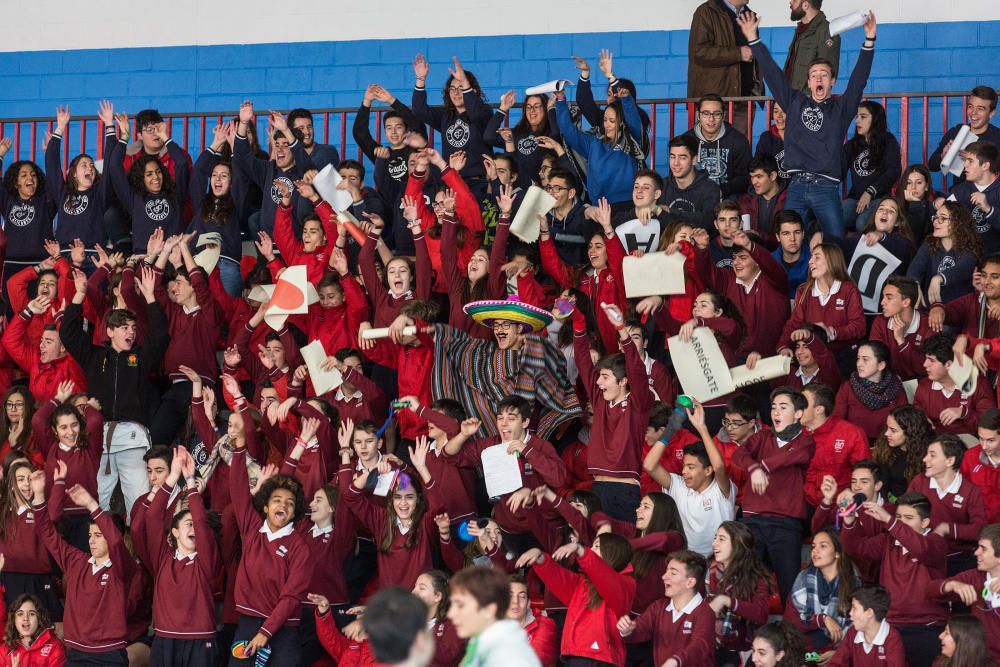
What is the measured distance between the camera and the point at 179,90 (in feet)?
→ 49.0

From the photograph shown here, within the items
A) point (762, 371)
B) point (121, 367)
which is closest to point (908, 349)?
point (762, 371)

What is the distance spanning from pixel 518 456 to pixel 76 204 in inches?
192

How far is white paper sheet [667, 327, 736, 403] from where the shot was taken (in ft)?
31.7

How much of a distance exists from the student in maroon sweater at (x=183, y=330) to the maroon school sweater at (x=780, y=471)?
4162 mm

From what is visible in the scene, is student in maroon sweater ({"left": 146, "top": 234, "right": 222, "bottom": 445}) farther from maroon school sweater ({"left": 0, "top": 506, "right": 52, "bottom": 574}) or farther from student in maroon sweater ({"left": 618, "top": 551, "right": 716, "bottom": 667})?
student in maroon sweater ({"left": 618, "top": 551, "right": 716, "bottom": 667})

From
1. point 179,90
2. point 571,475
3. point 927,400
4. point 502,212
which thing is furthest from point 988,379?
point 179,90

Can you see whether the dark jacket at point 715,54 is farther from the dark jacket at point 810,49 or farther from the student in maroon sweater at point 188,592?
the student in maroon sweater at point 188,592

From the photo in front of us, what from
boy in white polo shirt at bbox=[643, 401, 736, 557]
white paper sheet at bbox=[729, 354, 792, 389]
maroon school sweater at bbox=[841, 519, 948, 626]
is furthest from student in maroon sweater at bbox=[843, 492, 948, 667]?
white paper sheet at bbox=[729, 354, 792, 389]

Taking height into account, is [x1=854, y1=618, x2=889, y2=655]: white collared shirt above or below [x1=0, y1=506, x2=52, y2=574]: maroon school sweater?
below

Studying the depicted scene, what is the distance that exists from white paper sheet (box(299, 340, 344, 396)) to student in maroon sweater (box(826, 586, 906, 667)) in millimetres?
3900

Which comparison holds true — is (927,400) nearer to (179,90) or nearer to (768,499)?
(768,499)

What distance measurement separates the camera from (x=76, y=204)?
1209 centimetres

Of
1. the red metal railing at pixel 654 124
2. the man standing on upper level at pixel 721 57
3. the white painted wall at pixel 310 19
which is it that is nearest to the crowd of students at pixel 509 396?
the red metal railing at pixel 654 124

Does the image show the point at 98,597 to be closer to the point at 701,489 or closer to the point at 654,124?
the point at 701,489
